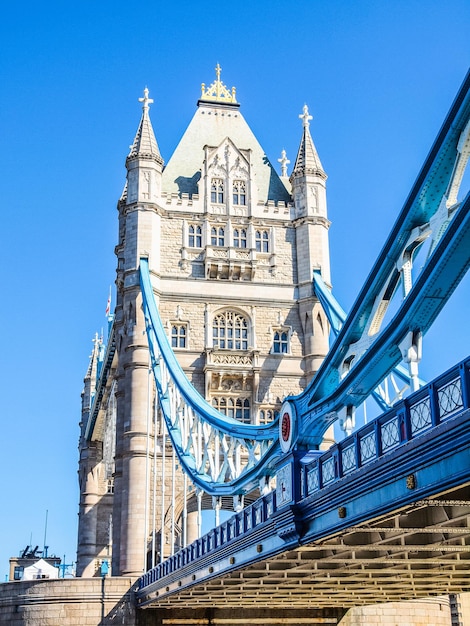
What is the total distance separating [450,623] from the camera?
3519 cm

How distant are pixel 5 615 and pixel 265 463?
17004 mm

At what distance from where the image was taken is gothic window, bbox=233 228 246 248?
42594 millimetres

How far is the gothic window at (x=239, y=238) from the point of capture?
42594mm

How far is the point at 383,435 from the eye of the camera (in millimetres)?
12828

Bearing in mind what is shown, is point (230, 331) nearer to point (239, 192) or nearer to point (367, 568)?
point (239, 192)

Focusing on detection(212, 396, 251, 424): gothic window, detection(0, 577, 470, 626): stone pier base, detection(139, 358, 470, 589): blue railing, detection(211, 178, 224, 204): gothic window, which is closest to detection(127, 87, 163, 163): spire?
detection(211, 178, 224, 204): gothic window

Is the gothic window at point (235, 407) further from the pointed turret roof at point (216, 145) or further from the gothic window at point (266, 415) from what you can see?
the pointed turret roof at point (216, 145)

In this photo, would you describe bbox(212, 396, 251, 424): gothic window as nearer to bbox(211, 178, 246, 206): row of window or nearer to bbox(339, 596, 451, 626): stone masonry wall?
bbox(339, 596, 451, 626): stone masonry wall

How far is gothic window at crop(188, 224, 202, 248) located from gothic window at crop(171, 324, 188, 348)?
12.6ft

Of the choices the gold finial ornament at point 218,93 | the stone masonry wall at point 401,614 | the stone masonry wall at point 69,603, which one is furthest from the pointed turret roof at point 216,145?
the stone masonry wall at point 401,614

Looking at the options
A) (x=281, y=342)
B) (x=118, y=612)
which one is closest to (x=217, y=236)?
(x=281, y=342)

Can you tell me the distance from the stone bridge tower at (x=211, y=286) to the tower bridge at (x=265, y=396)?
0.09 m

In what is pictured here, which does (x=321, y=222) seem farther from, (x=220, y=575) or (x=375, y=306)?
(x=375, y=306)

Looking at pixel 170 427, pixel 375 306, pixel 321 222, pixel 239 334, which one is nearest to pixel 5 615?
pixel 170 427
